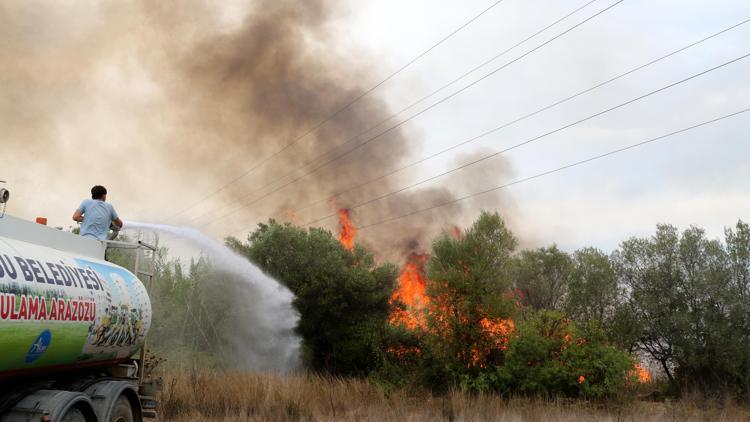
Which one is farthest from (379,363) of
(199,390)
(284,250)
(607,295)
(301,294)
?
(607,295)

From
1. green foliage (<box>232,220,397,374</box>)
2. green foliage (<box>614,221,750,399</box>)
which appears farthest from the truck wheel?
green foliage (<box>614,221,750,399</box>)

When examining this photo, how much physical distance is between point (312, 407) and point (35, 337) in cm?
1082

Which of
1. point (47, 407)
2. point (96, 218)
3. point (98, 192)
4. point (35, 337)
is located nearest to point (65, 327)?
point (35, 337)

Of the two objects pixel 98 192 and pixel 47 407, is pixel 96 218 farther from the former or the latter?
pixel 47 407

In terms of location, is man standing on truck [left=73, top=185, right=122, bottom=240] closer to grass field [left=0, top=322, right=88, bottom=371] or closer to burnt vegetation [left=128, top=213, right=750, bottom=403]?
grass field [left=0, top=322, right=88, bottom=371]

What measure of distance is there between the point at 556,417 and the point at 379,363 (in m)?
14.8

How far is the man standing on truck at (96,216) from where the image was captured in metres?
9.57

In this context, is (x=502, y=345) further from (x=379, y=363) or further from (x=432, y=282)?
(x=379, y=363)

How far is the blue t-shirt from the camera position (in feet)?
31.4

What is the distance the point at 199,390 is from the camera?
16594 millimetres

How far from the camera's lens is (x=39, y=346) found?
659cm

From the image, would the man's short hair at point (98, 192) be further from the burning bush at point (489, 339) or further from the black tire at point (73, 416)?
the burning bush at point (489, 339)

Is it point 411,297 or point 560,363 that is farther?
point 411,297

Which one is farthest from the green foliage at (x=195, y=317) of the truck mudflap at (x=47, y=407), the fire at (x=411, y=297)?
the truck mudflap at (x=47, y=407)
